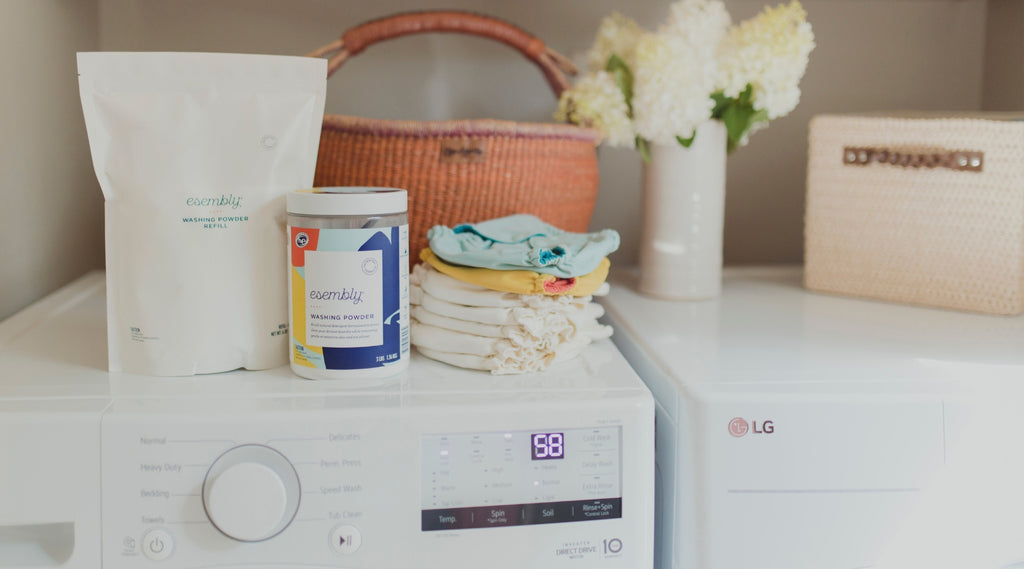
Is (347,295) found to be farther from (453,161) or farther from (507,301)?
(453,161)

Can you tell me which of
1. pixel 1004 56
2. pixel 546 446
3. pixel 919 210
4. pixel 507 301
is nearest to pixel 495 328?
pixel 507 301

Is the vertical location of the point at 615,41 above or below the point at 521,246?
above

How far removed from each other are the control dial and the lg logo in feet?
1.24

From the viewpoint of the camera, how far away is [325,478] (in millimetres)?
718

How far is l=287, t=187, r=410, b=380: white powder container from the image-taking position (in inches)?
30.3

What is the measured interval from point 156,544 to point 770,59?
0.83 meters

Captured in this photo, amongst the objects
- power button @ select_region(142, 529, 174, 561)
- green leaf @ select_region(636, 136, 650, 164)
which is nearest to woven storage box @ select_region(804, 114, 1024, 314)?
green leaf @ select_region(636, 136, 650, 164)

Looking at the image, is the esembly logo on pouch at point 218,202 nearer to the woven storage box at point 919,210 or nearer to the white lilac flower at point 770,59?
the white lilac flower at point 770,59

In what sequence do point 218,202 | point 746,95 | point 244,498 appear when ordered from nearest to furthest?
point 244,498 → point 218,202 → point 746,95

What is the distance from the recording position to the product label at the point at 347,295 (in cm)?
77

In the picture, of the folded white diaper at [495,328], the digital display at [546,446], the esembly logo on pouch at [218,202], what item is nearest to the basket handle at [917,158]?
the folded white diaper at [495,328]

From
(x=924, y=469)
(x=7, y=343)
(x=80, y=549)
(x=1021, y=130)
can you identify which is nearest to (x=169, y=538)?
(x=80, y=549)

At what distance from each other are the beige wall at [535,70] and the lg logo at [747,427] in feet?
2.48

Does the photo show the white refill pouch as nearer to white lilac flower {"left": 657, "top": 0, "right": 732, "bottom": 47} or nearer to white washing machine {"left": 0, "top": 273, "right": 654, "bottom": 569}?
white washing machine {"left": 0, "top": 273, "right": 654, "bottom": 569}
